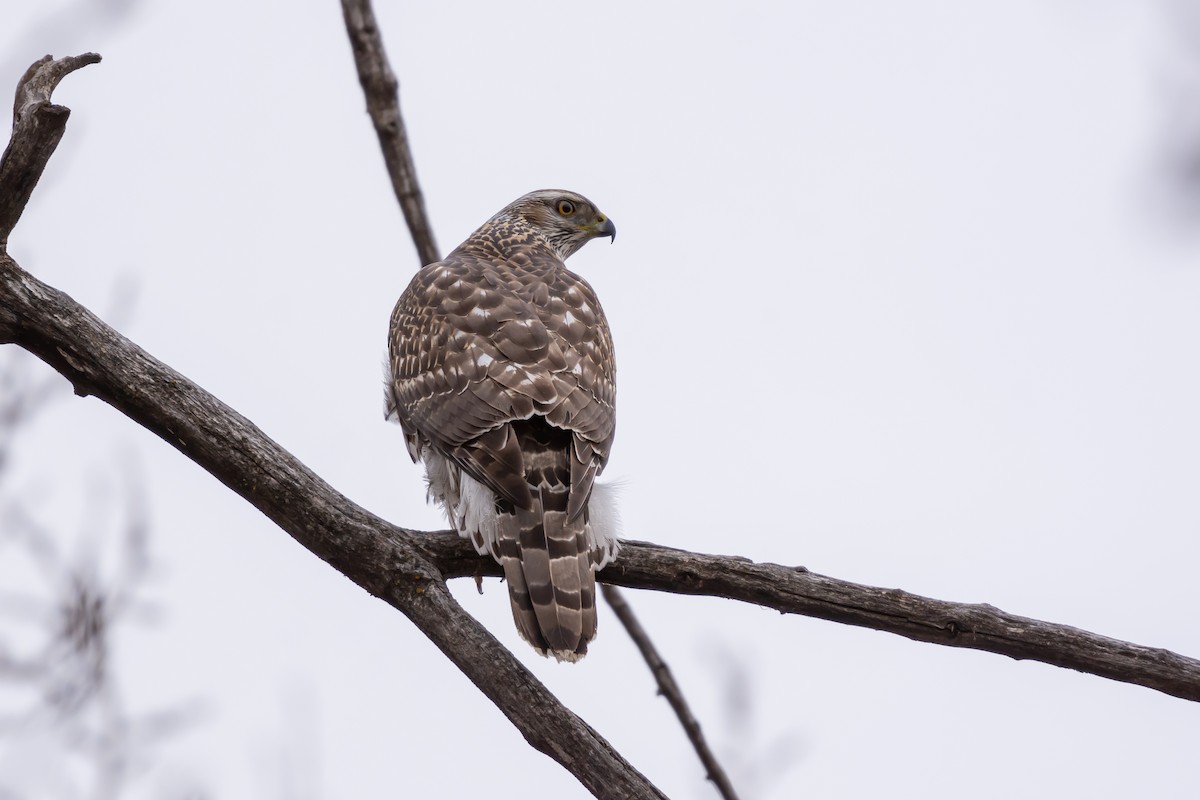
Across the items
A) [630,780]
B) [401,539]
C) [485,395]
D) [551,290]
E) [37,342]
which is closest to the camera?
[630,780]

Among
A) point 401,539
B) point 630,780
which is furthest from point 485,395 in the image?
point 630,780

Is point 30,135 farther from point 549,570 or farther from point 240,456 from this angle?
point 549,570

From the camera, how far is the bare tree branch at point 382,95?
653cm

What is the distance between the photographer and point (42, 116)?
3.92 m

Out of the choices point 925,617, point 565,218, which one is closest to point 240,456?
point 925,617

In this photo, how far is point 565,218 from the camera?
8.23 m

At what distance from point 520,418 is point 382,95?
2.51 m

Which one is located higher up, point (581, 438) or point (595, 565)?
point (581, 438)

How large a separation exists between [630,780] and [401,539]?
3.87 feet

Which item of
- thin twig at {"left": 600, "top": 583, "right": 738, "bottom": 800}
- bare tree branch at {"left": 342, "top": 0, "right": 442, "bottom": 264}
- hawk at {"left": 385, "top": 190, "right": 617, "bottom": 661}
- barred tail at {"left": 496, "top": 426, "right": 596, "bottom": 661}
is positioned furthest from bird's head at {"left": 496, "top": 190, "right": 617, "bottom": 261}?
barred tail at {"left": 496, "top": 426, "right": 596, "bottom": 661}

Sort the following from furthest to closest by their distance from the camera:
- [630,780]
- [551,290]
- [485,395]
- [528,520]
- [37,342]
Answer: [551,290] < [485,395] < [528,520] < [37,342] < [630,780]

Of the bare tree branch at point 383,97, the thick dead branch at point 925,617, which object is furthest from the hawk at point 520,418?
the bare tree branch at point 383,97

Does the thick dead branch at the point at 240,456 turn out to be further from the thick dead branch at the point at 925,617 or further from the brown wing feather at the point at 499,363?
the thick dead branch at the point at 925,617

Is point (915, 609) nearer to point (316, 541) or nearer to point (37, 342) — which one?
point (316, 541)
